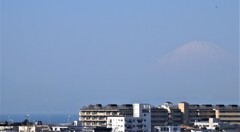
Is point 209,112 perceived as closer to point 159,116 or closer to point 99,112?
point 159,116

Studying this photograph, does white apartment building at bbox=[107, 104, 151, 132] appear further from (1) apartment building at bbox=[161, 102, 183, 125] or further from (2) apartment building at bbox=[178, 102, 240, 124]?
(2) apartment building at bbox=[178, 102, 240, 124]

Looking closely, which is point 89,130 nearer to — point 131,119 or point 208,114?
point 131,119

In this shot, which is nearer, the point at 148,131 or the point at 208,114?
the point at 148,131

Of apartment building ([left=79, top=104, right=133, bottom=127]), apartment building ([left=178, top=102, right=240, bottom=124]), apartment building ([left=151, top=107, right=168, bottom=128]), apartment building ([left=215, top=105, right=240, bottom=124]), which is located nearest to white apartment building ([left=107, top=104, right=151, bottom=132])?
apartment building ([left=151, top=107, right=168, bottom=128])

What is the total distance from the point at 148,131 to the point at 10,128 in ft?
50.8

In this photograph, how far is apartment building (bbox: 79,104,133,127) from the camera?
438 ft

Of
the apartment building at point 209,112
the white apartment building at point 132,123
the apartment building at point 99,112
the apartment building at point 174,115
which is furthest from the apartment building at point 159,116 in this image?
the white apartment building at point 132,123

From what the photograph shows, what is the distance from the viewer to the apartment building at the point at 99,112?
13350cm

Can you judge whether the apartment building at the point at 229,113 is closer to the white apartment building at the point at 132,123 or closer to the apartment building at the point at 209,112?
the apartment building at the point at 209,112

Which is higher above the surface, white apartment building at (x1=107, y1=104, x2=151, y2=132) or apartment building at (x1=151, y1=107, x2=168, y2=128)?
apartment building at (x1=151, y1=107, x2=168, y2=128)

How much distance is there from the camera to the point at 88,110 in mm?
136875

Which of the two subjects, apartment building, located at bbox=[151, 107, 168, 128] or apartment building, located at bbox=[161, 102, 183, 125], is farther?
apartment building, located at bbox=[161, 102, 183, 125]

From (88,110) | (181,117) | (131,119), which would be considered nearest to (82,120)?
(88,110)

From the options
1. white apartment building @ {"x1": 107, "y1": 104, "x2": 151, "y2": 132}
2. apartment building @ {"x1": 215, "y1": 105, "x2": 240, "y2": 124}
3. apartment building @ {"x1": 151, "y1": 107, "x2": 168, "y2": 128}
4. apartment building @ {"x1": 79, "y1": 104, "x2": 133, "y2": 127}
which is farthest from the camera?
apartment building @ {"x1": 215, "y1": 105, "x2": 240, "y2": 124}
